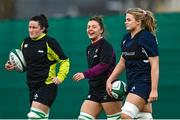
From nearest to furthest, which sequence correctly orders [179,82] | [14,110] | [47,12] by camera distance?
[179,82] < [14,110] < [47,12]

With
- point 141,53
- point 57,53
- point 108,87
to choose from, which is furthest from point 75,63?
point 141,53

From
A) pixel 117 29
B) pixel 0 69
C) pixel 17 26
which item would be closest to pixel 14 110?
pixel 0 69

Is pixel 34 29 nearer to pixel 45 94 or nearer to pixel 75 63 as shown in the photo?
pixel 45 94

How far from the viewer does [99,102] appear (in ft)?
27.6

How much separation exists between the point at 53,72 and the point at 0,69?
10.7 ft

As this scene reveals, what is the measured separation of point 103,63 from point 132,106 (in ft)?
3.40

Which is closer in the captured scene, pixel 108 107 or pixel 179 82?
pixel 108 107

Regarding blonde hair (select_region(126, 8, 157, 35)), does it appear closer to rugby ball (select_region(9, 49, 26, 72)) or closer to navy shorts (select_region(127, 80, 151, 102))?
navy shorts (select_region(127, 80, 151, 102))

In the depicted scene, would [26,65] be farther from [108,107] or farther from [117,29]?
[117,29]

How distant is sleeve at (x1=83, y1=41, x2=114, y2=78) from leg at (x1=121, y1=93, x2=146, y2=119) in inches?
32.7

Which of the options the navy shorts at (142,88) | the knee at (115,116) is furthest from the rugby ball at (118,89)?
the knee at (115,116)

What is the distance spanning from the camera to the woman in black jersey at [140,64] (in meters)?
7.46

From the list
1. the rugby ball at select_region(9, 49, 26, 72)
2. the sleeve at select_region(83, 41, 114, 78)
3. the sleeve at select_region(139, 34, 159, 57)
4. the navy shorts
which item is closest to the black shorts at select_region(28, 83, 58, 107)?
the rugby ball at select_region(9, 49, 26, 72)

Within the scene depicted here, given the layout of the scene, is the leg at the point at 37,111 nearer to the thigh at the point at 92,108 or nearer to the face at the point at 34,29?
the thigh at the point at 92,108
